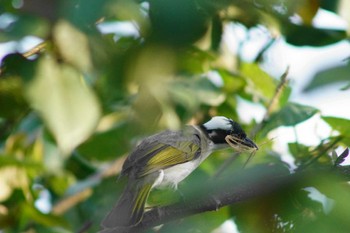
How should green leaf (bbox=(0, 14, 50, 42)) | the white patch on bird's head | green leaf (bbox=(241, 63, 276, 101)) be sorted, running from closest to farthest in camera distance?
green leaf (bbox=(0, 14, 50, 42))
the white patch on bird's head
green leaf (bbox=(241, 63, 276, 101))

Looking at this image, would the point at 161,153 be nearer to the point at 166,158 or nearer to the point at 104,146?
the point at 166,158

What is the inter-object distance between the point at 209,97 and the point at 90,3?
49.0 inches

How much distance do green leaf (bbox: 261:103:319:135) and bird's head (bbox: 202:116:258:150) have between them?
0.11 meters

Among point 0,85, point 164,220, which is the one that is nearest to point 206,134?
point 164,220

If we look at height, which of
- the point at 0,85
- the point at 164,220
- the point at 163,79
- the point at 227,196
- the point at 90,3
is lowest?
the point at 164,220

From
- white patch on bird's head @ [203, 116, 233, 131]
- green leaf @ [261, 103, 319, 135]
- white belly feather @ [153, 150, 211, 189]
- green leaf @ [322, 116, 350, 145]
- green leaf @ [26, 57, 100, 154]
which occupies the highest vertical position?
green leaf @ [26, 57, 100, 154]

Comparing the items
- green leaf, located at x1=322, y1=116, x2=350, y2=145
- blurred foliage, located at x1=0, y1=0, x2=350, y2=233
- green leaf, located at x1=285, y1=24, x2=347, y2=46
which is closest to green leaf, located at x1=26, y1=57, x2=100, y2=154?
blurred foliage, located at x1=0, y1=0, x2=350, y2=233

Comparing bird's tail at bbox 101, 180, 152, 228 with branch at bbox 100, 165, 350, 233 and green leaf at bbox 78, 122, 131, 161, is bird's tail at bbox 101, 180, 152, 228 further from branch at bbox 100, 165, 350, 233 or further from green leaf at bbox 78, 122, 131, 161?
green leaf at bbox 78, 122, 131, 161

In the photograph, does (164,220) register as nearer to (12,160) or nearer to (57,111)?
(57,111)

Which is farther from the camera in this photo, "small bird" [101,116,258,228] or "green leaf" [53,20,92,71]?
"small bird" [101,116,258,228]

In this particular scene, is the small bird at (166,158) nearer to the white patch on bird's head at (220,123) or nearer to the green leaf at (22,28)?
the white patch on bird's head at (220,123)

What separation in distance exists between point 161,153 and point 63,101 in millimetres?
1061

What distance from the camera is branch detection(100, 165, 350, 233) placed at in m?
1.04

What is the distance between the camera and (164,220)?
60.0 inches
